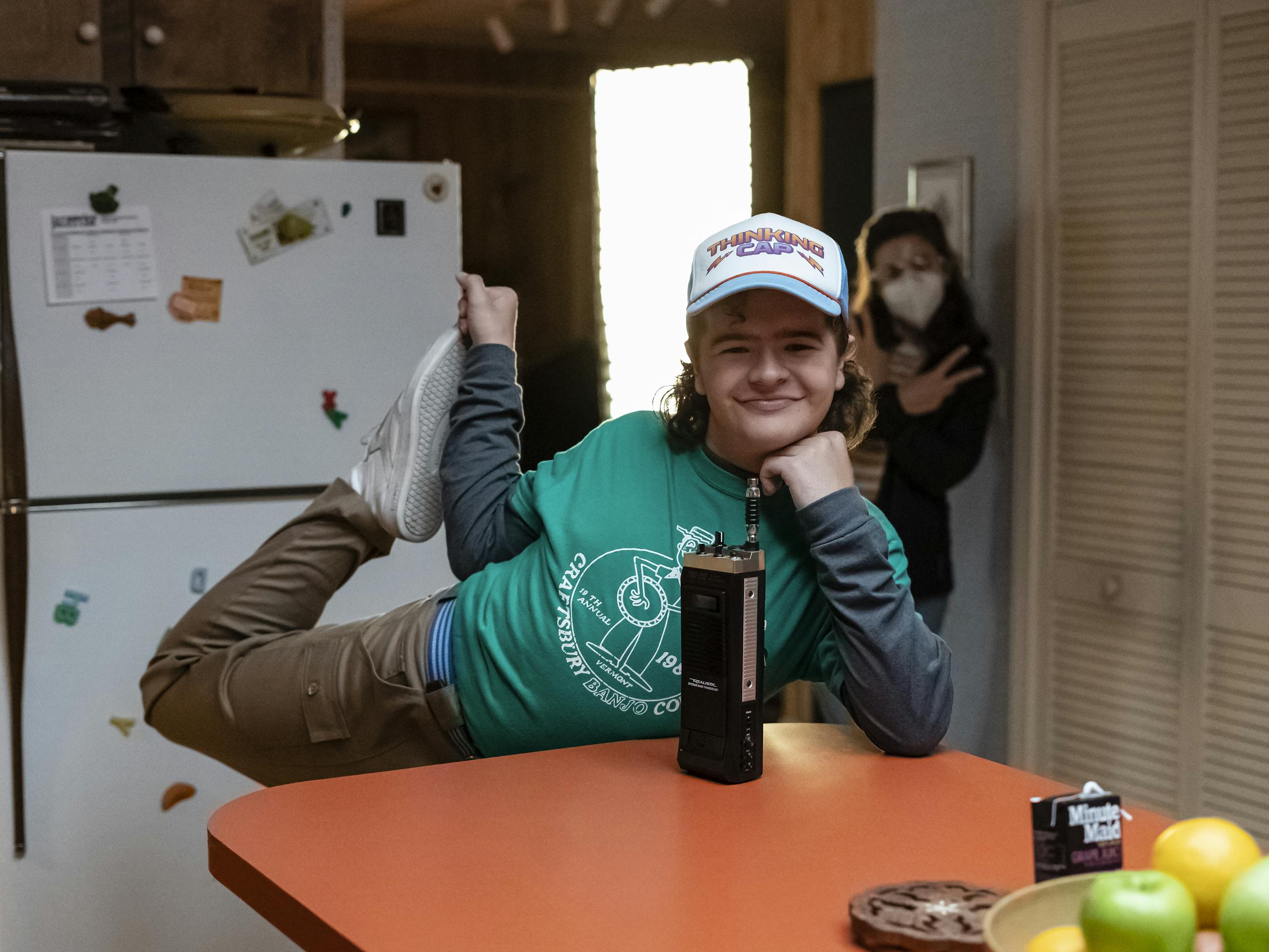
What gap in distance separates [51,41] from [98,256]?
17.3 inches

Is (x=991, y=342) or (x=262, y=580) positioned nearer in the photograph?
(x=262, y=580)

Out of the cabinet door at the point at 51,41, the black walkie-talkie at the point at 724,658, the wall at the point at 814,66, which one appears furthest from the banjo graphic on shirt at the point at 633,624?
the wall at the point at 814,66

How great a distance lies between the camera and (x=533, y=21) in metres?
6.55

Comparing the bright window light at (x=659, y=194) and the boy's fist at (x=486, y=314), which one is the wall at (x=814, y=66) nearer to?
the bright window light at (x=659, y=194)

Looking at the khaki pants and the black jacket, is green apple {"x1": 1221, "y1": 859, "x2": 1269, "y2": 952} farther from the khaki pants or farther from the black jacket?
the black jacket

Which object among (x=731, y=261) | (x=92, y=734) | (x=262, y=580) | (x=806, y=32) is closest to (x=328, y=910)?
(x=731, y=261)

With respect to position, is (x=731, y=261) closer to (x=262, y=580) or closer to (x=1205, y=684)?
(x=262, y=580)

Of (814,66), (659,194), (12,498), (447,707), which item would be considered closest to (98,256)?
(12,498)

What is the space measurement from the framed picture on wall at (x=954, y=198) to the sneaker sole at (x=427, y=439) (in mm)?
1852

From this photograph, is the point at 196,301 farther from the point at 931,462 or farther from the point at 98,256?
the point at 931,462

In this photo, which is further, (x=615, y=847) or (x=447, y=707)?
(x=447, y=707)

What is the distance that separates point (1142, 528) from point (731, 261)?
181 cm

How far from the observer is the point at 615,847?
1088mm

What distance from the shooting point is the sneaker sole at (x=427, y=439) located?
167 cm
